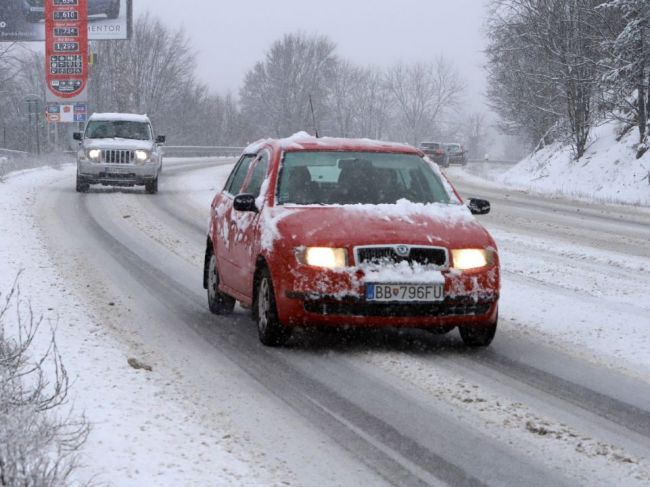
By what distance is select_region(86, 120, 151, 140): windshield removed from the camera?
24766 millimetres

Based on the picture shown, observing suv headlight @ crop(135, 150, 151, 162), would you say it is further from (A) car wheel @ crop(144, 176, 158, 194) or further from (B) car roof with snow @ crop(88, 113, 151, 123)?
(B) car roof with snow @ crop(88, 113, 151, 123)

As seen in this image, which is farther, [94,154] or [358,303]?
[94,154]

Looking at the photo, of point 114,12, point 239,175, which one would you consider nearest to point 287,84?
point 114,12

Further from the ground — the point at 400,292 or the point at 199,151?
the point at 400,292

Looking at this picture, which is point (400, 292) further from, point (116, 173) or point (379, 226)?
point (116, 173)

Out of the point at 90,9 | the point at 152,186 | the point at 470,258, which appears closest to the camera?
the point at 470,258

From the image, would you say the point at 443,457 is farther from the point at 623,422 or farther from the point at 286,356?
the point at 286,356

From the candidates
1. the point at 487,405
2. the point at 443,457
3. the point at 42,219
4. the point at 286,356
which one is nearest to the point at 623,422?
the point at 487,405

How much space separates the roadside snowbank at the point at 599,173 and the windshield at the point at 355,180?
60.9 ft

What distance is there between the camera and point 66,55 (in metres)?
49.6

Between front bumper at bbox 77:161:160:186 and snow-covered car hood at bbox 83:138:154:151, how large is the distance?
42cm

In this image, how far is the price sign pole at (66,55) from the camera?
48.7m

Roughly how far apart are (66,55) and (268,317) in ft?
149

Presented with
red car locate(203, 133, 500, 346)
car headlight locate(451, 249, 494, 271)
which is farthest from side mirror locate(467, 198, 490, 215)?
car headlight locate(451, 249, 494, 271)
